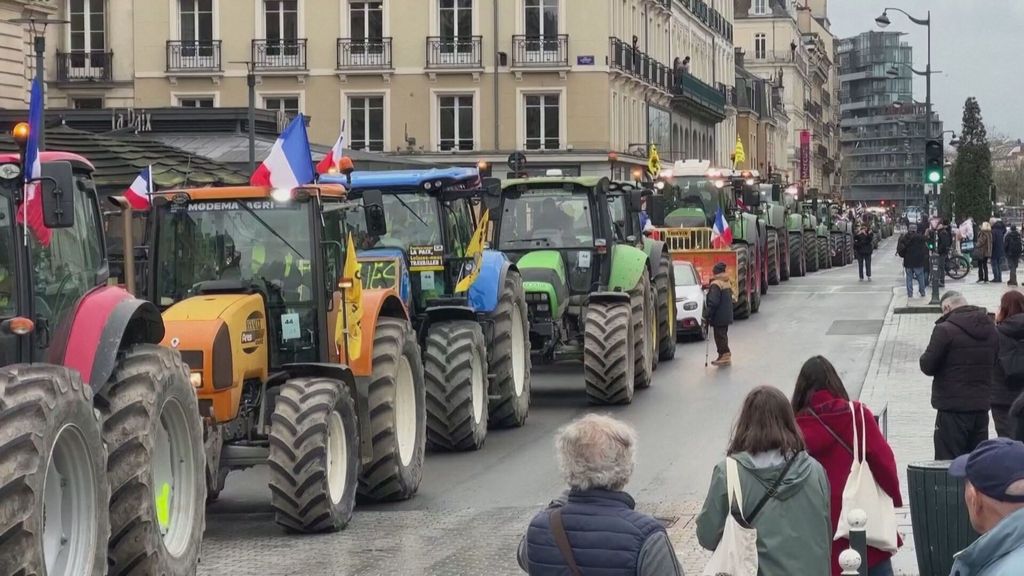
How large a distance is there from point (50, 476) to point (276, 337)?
16.5 ft

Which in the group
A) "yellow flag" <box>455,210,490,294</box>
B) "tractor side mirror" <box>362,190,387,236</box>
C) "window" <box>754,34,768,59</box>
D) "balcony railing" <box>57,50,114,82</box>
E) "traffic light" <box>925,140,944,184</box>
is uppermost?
"window" <box>754,34,768,59</box>

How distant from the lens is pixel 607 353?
20.6 m

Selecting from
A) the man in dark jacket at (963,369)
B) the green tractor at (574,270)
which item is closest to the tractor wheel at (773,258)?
the green tractor at (574,270)

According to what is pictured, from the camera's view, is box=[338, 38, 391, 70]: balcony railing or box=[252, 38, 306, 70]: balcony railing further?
box=[252, 38, 306, 70]: balcony railing

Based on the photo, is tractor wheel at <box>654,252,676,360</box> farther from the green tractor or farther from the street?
the green tractor

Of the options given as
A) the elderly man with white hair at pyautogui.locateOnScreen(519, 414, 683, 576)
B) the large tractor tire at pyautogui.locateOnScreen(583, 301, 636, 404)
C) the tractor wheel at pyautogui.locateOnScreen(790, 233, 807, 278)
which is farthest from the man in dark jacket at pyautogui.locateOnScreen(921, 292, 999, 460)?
the tractor wheel at pyautogui.locateOnScreen(790, 233, 807, 278)

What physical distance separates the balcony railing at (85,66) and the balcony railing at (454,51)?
417 inches

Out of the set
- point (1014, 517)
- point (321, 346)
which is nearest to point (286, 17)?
→ point (321, 346)

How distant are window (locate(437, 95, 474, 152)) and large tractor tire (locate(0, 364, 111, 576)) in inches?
1985

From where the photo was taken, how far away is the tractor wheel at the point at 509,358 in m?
18.4

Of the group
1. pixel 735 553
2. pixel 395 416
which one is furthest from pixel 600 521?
pixel 395 416

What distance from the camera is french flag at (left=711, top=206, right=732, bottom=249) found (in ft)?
114

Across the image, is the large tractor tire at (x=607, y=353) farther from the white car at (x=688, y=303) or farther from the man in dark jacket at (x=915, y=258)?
the man in dark jacket at (x=915, y=258)

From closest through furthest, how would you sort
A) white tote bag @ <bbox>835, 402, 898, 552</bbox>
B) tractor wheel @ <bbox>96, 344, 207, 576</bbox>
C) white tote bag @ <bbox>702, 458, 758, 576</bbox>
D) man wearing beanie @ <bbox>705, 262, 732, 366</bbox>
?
white tote bag @ <bbox>702, 458, 758, 576</bbox> → white tote bag @ <bbox>835, 402, 898, 552</bbox> → tractor wheel @ <bbox>96, 344, 207, 576</bbox> → man wearing beanie @ <bbox>705, 262, 732, 366</bbox>
